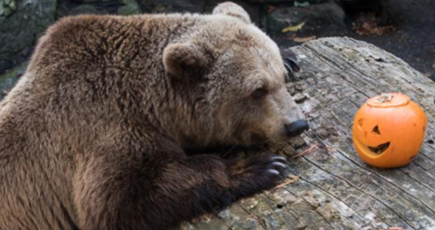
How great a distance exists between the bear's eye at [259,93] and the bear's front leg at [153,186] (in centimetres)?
43

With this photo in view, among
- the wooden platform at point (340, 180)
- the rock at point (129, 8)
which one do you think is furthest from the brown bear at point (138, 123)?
the rock at point (129, 8)

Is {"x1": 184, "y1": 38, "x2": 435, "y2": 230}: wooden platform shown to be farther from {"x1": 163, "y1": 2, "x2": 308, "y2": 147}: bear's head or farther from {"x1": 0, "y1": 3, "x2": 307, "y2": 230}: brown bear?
{"x1": 163, "y1": 2, "x2": 308, "y2": 147}: bear's head

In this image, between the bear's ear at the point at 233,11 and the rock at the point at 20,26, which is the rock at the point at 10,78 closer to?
the rock at the point at 20,26

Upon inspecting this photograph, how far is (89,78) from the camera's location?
4051mm

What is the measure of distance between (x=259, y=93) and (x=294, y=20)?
236 inches

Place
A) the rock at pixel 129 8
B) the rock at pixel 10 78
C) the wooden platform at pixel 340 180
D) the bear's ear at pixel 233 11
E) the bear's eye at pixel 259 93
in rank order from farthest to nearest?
1. the rock at pixel 129 8
2. the rock at pixel 10 78
3. the bear's ear at pixel 233 11
4. the bear's eye at pixel 259 93
5. the wooden platform at pixel 340 180

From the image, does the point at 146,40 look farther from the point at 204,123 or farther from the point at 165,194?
the point at 165,194


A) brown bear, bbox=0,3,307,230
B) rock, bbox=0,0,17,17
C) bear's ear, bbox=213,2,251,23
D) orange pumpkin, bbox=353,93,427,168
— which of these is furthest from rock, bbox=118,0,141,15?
orange pumpkin, bbox=353,93,427,168

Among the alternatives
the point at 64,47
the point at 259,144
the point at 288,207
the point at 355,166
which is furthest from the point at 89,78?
the point at 355,166

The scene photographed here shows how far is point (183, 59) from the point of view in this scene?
391cm

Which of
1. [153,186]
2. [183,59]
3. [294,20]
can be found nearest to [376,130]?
[183,59]

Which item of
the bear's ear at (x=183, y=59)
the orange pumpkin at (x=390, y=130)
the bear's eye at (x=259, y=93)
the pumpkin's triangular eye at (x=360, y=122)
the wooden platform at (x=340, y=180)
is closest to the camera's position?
the wooden platform at (x=340, y=180)

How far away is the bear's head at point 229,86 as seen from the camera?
3.96m

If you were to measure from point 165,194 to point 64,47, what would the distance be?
3.85ft
